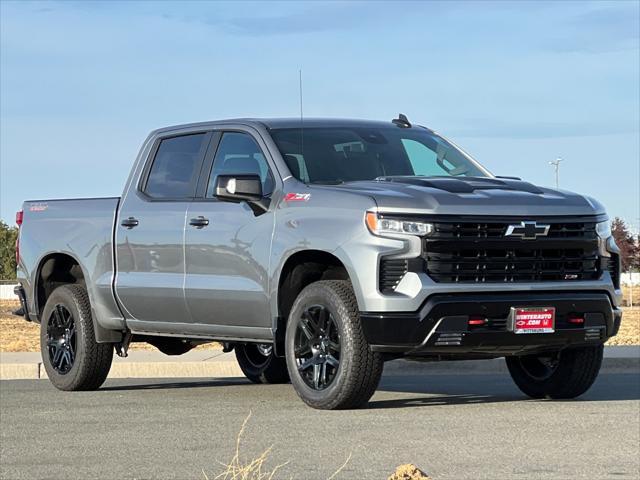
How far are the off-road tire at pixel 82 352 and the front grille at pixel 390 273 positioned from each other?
3.62 meters

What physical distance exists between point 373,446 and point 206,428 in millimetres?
1570

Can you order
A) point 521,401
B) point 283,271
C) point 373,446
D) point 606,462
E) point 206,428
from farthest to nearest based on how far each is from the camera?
point 521,401 < point 283,271 < point 206,428 < point 373,446 < point 606,462

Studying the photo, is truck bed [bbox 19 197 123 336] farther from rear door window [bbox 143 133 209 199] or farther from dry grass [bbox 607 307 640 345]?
dry grass [bbox 607 307 640 345]

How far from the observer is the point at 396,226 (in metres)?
9.58

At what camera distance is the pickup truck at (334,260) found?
31.6 feet

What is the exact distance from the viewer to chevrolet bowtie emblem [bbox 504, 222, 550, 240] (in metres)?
9.82

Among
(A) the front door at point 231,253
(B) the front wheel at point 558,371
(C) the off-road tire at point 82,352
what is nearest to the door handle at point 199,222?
(A) the front door at point 231,253

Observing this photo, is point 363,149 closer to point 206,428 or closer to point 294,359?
point 294,359

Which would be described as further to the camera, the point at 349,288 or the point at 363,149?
the point at 363,149

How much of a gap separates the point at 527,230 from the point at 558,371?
5.82 feet

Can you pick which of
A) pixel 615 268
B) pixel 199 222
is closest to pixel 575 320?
pixel 615 268

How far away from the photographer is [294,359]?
10242 mm

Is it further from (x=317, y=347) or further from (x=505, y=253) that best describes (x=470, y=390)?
(x=505, y=253)

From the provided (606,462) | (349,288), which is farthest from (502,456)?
(349,288)
